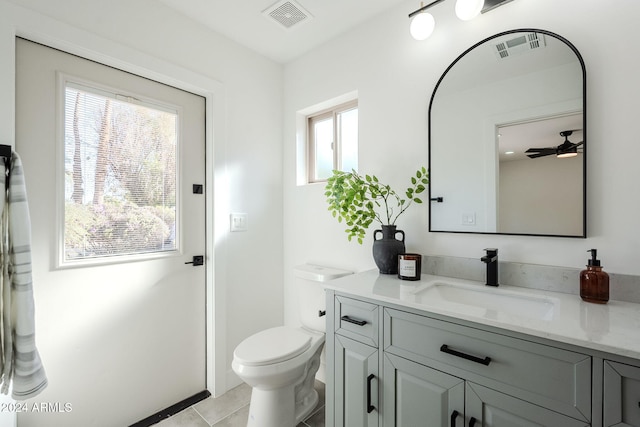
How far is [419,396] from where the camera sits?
1056mm

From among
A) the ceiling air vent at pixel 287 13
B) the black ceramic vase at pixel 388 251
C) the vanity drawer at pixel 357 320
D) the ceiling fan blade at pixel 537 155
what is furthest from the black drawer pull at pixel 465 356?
the ceiling air vent at pixel 287 13

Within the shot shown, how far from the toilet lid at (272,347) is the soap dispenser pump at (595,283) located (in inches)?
49.3

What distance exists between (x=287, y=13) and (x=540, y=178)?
5.32 feet

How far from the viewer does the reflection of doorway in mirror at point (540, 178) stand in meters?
1.17

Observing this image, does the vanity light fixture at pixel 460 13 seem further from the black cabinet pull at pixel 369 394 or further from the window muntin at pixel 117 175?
the black cabinet pull at pixel 369 394

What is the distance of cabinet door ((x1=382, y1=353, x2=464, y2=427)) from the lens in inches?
38.6

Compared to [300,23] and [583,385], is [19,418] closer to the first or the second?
[583,385]

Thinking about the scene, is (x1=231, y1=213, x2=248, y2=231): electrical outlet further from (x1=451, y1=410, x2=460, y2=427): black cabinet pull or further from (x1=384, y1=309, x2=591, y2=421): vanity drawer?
(x1=451, y1=410, x2=460, y2=427): black cabinet pull

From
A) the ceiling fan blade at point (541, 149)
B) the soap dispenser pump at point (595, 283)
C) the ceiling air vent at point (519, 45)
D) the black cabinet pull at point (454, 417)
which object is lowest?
the black cabinet pull at point (454, 417)

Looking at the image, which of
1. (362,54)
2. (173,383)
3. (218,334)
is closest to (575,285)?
(362,54)

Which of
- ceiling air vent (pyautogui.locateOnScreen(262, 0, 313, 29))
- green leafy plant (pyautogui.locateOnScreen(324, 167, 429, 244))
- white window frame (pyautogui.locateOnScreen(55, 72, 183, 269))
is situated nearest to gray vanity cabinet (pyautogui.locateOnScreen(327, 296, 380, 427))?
green leafy plant (pyautogui.locateOnScreen(324, 167, 429, 244))

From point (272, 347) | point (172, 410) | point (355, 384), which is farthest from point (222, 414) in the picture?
point (355, 384)

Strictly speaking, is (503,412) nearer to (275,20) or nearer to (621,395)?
(621,395)

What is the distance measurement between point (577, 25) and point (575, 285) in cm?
106
